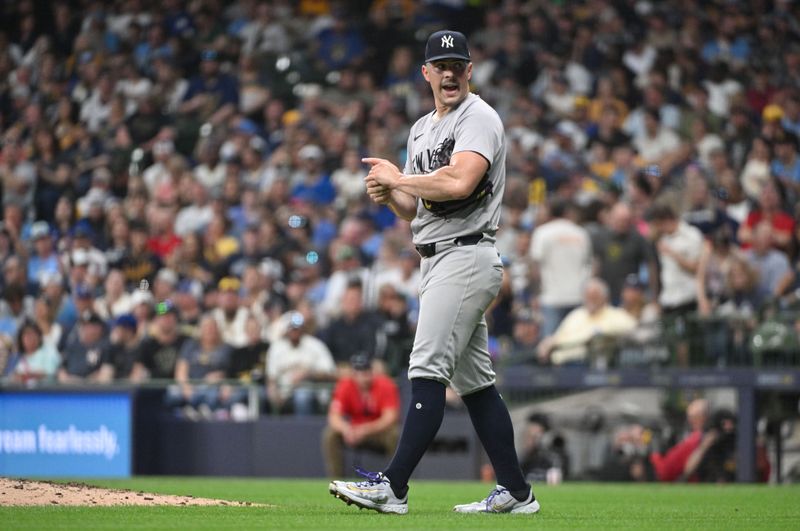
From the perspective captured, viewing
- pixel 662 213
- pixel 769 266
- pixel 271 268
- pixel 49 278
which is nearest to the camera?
pixel 769 266

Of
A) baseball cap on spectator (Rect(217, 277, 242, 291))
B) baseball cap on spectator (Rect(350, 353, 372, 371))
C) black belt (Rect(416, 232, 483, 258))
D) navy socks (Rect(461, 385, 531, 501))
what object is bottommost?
navy socks (Rect(461, 385, 531, 501))

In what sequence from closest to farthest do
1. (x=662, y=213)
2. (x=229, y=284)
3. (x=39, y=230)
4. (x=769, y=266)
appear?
(x=769, y=266)
(x=662, y=213)
(x=229, y=284)
(x=39, y=230)

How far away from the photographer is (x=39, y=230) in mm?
17156

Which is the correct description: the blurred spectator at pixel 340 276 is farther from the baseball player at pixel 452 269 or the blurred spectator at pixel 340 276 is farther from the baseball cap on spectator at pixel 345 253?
the baseball player at pixel 452 269

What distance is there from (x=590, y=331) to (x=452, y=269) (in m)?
6.48

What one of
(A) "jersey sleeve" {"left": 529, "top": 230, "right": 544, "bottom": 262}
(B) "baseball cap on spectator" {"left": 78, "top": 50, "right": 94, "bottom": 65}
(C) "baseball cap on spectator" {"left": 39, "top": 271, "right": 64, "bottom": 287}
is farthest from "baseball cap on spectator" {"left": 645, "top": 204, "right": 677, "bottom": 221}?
(B) "baseball cap on spectator" {"left": 78, "top": 50, "right": 94, "bottom": 65}

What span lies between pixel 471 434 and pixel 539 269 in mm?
2003

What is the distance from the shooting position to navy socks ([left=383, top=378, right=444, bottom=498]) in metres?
5.66

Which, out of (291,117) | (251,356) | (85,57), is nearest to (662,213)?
(251,356)

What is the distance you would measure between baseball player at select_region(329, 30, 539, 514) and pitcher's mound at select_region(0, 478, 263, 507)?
129cm

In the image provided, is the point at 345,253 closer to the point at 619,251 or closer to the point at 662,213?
the point at 619,251

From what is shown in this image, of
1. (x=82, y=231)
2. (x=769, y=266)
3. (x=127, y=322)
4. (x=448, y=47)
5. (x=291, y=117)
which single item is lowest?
(x=127, y=322)

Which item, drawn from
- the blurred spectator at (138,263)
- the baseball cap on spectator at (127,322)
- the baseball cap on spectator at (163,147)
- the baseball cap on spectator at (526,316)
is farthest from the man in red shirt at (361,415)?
the baseball cap on spectator at (163,147)

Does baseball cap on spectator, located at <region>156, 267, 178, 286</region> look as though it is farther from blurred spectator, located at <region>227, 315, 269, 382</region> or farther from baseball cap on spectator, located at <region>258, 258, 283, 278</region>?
blurred spectator, located at <region>227, 315, 269, 382</region>
